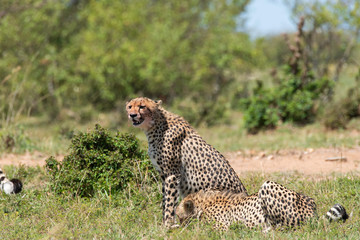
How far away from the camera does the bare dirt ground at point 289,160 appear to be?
6199 mm

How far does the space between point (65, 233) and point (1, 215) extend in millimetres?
989

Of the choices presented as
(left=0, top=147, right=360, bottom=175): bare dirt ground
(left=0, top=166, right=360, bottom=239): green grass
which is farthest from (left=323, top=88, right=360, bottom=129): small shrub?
(left=0, top=166, right=360, bottom=239): green grass

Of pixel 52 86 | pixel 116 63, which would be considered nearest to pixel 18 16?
pixel 52 86

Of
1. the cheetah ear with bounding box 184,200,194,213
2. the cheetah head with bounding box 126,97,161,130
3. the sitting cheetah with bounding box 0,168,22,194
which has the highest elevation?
the cheetah head with bounding box 126,97,161,130

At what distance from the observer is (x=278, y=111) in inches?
419

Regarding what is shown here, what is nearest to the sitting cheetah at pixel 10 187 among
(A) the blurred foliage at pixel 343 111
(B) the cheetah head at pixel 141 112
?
(B) the cheetah head at pixel 141 112

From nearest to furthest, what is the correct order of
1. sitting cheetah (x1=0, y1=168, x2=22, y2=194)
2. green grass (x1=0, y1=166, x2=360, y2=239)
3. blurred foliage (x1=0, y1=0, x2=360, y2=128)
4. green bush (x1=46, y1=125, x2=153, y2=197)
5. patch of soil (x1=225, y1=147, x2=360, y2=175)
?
green grass (x1=0, y1=166, x2=360, y2=239), sitting cheetah (x1=0, y1=168, x2=22, y2=194), green bush (x1=46, y1=125, x2=153, y2=197), patch of soil (x1=225, y1=147, x2=360, y2=175), blurred foliage (x1=0, y1=0, x2=360, y2=128)

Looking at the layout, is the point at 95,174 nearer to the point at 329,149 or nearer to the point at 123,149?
the point at 123,149

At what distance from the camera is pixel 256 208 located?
3.97 metres

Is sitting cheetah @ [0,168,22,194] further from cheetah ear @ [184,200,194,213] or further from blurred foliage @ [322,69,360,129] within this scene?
blurred foliage @ [322,69,360,129]

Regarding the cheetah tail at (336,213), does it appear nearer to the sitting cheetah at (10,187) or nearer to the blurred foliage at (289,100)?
the sitting cheetah at (10,187)

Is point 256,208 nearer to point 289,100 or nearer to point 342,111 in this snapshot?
point 342,111

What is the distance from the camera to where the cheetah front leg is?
14.3 feet

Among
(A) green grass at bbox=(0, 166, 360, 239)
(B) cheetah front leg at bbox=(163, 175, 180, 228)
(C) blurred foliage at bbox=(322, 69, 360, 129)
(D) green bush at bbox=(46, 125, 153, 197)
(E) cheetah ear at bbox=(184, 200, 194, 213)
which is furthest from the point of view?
(C) blurred foliage at bbox=(322, 69, 360, 129)
